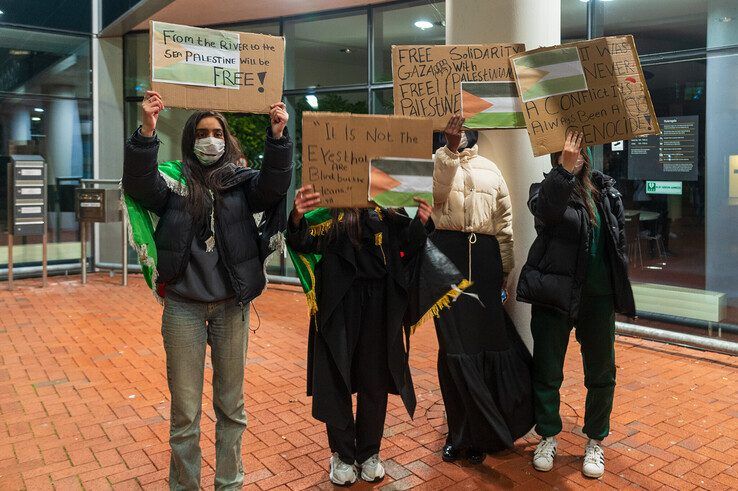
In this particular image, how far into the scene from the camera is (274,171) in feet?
10.1

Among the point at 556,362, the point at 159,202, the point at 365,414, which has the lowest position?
the point at 365,414

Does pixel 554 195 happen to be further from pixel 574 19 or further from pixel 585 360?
pixel 574 19

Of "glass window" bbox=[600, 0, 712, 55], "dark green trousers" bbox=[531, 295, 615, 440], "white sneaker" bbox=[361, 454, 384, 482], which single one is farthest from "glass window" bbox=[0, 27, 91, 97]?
"dark green trousers" bbox=[531, 295, 615, 440]

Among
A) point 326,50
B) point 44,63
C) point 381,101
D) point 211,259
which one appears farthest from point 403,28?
point 211,259

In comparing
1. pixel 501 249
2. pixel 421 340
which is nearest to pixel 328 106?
pixel 421 340

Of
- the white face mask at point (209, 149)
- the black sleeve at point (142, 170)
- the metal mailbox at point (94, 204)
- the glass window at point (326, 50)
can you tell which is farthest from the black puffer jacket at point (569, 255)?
the metal mailbox at point (94, 204)

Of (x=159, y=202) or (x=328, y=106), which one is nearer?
(x=159, y=202)

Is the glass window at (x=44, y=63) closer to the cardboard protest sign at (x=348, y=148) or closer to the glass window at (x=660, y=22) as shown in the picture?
the glass window at (x=660, y=22)

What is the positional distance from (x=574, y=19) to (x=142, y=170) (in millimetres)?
6207

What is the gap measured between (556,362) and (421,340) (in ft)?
10.4

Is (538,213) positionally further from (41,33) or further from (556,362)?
(41,33)

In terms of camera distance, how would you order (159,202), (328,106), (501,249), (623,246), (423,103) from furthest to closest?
1. (328,106)
2. (501,249)
3. (623,246)
4. (423,103)
5. (159,202)

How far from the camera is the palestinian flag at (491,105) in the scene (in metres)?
3.39

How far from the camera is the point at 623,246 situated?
3.70 meters
